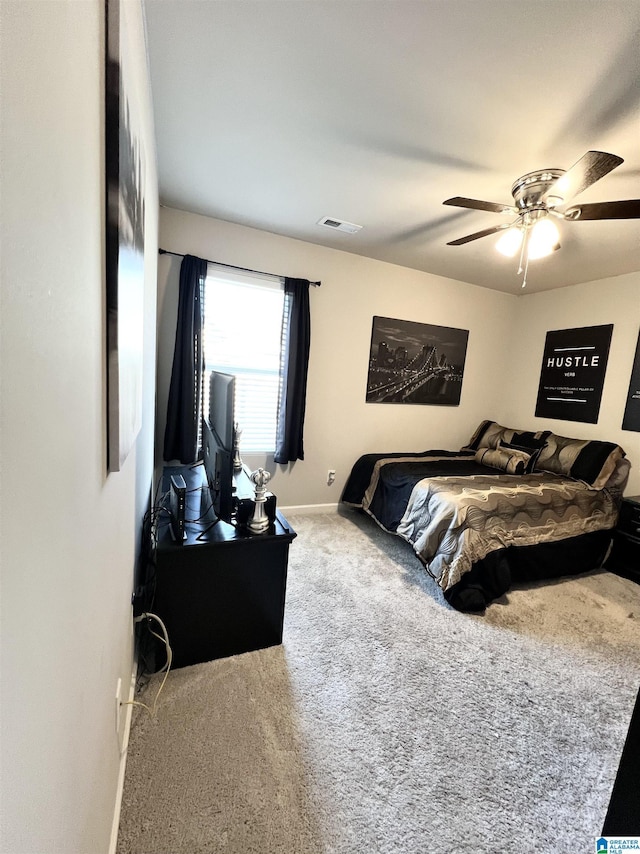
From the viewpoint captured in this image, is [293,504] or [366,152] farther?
[293,504]

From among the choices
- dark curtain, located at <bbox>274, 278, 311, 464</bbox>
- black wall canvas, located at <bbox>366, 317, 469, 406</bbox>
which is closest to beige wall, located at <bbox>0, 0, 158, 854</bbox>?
dark curtain, located at <bbox>274, 278, 311, 464</bbox>

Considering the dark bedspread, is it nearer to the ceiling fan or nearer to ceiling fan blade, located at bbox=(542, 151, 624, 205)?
the ceiling fan

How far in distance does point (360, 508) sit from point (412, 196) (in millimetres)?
2613

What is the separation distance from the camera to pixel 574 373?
12.0 feet

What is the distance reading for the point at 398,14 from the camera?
1192 mm

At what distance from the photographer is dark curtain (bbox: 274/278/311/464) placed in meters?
3.13

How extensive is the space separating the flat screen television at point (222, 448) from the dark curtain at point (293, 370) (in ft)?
4.00

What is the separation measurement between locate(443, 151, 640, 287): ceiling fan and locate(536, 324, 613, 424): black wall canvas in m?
1.80

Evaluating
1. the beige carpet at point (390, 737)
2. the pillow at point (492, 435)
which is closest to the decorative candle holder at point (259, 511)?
the beige carpet at point (390, 737)

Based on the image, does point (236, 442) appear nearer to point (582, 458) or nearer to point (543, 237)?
point (543, 237)

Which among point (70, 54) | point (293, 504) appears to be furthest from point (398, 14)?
point (293, 504)

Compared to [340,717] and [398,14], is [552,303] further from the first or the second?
[340,717]

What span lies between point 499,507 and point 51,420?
2.56 metres

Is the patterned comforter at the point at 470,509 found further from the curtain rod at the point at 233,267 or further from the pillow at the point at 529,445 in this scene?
the curtain rod at the point at 233,267
